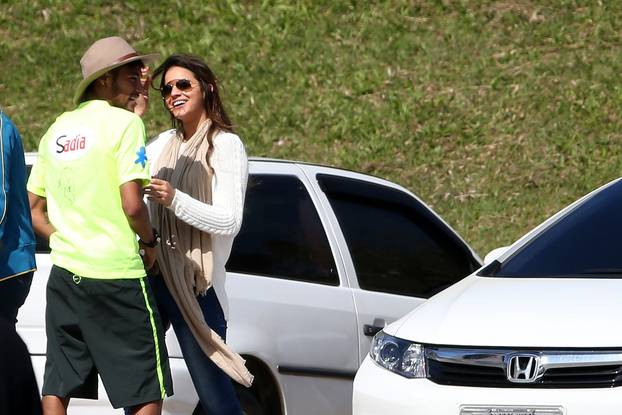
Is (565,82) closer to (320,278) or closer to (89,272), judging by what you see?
(320,278)

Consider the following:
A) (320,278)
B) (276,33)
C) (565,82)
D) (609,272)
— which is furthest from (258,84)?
(609,272)

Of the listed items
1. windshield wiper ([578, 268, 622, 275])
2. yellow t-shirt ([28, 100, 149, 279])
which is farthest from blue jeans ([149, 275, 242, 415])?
windshield wiper ([578, 268, 622, 275])

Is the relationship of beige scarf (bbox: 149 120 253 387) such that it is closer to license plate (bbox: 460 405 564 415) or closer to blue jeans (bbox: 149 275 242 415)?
blue jeans (bbox: 149 275 242 415)

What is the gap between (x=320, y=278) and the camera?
6664 millimetres

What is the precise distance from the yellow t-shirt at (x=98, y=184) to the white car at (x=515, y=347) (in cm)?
114

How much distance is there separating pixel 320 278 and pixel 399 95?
29.5ft

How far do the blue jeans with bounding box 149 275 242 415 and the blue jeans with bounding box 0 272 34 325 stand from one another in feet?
1.79

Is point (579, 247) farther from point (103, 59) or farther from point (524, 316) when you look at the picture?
point (103, 59)

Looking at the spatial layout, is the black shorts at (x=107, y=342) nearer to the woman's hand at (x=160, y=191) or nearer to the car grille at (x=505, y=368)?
the woman's hand at (x=160, y=191)

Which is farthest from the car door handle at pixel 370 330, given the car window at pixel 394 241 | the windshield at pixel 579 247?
the windshield at pixel 579 247

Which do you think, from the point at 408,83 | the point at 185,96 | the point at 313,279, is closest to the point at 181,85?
the point at 185,96

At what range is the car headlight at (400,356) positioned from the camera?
5476 millimetres

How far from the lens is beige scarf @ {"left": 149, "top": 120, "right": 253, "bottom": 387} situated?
5.50 metres

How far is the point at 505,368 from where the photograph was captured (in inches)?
205
